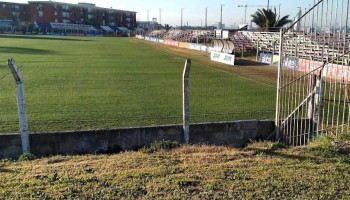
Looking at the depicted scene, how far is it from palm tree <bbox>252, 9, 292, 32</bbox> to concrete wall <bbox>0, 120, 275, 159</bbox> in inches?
1547

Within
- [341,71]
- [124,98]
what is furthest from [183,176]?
[124,98]

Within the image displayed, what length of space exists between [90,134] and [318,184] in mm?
4685

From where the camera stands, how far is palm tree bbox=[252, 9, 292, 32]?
4744 cm

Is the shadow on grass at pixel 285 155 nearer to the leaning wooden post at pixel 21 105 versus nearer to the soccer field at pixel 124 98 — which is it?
the leaning wooden post at pixel 21 105

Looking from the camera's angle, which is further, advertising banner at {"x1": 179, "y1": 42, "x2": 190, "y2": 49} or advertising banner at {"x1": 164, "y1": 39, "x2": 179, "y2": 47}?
advertising banner at {"x1": 164, "y1": 39, "x2": 179, "y2": 47}

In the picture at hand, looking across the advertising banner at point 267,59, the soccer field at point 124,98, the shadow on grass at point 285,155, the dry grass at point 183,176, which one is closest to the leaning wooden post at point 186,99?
the dry grass at point 183,176

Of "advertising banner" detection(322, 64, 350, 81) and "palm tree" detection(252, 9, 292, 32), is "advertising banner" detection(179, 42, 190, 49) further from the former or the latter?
"advertising banner" detection(322, 64, 350, 81)

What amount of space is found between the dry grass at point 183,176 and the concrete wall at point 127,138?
1.62 meters

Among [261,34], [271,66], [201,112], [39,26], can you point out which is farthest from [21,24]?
[201,112]

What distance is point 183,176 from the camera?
199 inches

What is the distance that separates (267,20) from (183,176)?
4609 centimetres

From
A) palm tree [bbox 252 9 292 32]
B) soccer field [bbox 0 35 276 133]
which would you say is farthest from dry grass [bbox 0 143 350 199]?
palm tree [bbox 252 9 292 32]

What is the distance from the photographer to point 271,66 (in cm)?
2805

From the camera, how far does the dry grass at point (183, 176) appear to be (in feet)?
14.8
